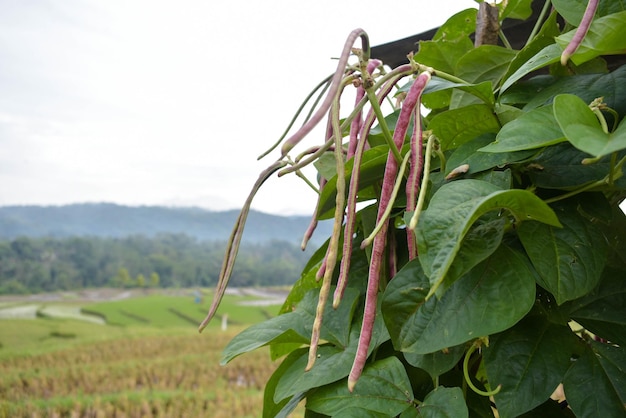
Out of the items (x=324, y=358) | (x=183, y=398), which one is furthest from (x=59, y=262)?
(x=324, y=358)

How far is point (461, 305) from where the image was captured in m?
0.16

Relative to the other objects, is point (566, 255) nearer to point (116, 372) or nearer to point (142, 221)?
point (116, 372)

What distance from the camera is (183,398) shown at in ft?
5.45

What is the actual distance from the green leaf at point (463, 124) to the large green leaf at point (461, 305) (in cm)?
6

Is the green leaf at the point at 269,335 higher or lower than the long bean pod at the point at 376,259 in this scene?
lower

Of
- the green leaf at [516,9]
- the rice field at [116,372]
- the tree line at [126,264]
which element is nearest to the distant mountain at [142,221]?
the tree line at [126,264]

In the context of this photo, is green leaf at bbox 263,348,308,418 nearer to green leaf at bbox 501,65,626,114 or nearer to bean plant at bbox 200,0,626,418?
bean plant at bbox 200,0,626,418

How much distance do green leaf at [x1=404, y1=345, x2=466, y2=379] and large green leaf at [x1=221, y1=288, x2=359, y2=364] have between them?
0.03 metres

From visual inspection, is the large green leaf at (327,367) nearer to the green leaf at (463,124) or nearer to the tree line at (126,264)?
the green leaf at (463,124)

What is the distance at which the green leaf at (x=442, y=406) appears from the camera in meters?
0.17

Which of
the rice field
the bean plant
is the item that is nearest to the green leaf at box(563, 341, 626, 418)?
the bean plant

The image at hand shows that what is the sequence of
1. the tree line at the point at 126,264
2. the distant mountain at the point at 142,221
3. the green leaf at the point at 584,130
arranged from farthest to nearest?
the distant mountain at the point at 142,221, the tree line at the point at 126,264, the green leaf at the point at 584,130

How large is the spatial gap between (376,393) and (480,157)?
10 cm

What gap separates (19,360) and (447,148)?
2.52 meters
